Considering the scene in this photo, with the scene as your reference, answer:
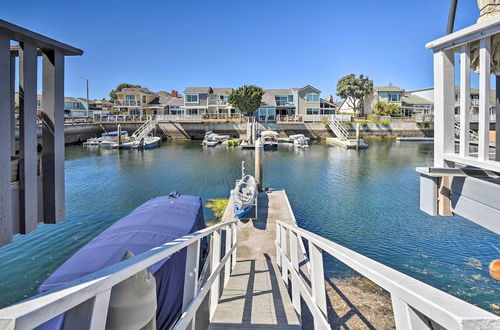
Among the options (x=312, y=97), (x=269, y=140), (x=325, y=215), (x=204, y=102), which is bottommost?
(x=325, y=215)

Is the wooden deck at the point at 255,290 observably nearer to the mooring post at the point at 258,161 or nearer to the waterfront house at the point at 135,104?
the mooring post at the point at 258,161

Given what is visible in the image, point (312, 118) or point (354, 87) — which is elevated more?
point (354, 87)

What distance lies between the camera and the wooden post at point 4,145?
300 cm

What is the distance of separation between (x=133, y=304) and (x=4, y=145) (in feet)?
6.77

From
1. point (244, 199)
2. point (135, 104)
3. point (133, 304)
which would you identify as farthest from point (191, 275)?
point (135, 104)

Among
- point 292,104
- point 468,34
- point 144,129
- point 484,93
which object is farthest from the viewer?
point 292,104

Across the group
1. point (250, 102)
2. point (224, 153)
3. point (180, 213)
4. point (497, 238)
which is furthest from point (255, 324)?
point (250, 102)

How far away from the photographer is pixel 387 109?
68.6m

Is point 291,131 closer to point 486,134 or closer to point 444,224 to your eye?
point 444,224

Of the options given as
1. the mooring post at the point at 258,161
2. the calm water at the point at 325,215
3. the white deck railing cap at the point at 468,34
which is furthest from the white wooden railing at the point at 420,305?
A: the mooring post at the point at 258,161

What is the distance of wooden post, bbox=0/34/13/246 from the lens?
3000 mm

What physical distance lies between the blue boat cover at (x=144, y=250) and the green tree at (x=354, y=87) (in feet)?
226

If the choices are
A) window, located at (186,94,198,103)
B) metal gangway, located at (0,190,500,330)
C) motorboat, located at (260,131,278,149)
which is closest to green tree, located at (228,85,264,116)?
window, located at (186,94,198,103)

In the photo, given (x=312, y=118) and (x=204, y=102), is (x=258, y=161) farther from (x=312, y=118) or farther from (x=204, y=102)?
(x=204, y=102)
